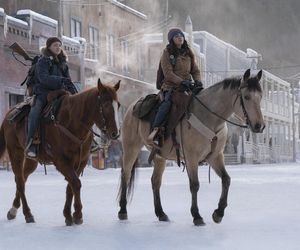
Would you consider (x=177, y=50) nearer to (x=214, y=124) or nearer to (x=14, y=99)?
(x=214, y=124)

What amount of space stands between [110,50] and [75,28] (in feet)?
13.4

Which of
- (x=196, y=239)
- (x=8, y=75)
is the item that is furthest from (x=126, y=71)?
(x=196, y=239)

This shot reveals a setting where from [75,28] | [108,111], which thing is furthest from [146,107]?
[75,28]

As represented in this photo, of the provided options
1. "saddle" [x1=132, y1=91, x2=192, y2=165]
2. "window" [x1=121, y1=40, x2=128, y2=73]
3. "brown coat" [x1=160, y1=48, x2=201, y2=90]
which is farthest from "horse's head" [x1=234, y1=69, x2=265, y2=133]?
"window" [x1=121, y1=40, x2=128, y2=73]

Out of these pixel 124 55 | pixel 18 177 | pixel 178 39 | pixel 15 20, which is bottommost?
pixel 18 177

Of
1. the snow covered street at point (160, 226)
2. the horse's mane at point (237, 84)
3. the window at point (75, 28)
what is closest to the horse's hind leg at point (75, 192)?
the snow covered street at point (160, 226)

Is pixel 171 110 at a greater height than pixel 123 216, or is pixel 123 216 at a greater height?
pixel 171 110

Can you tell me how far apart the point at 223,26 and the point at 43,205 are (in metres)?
75.1

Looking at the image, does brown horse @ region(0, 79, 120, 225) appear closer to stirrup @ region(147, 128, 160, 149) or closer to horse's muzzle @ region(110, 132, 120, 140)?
horse's muzzle @ region(110, 132, 120, 140)

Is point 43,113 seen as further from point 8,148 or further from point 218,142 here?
point 218,142

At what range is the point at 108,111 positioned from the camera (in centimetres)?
838

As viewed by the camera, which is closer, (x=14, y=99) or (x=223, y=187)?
(x=223, y=187)

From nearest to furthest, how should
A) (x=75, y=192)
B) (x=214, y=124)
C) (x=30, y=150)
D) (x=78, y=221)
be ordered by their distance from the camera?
1. (x=75, y=192)
2. (x=78, y=221)
3. (x=214, y=124)
4. (x=30, y=150)

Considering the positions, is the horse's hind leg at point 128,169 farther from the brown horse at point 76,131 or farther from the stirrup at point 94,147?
the brown horse at point 76,131
